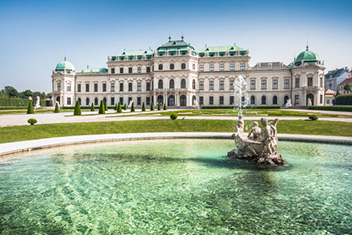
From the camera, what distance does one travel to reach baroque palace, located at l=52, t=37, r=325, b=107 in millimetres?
58188

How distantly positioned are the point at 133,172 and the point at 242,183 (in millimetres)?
3701

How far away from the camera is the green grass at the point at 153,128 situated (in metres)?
17.3

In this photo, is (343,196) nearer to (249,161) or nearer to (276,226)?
(276,226)

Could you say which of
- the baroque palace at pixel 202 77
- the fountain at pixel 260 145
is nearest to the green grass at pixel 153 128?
the fountain at pixel 260 145

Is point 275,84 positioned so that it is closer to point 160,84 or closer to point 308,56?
point 308,56

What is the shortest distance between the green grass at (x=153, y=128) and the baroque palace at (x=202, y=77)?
3622cm

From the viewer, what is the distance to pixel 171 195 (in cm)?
677

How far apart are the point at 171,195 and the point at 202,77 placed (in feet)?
195

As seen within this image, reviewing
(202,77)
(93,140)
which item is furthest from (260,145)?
(202,77)

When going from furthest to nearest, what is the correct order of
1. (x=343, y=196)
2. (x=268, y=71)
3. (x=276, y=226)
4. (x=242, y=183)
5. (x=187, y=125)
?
1. (x=268, y=71)
2. (x=187, y=125)
3. (x=242, y=183)
4. (x=343, y=196)
5. (x=276, y=226)

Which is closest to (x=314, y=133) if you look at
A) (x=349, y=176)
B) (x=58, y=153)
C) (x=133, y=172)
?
(x=349, y=176)

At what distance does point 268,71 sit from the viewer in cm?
6147

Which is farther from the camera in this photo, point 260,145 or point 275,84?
point 275,84

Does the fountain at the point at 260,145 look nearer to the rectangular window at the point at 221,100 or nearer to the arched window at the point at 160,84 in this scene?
the arched window at the point at 160,84
